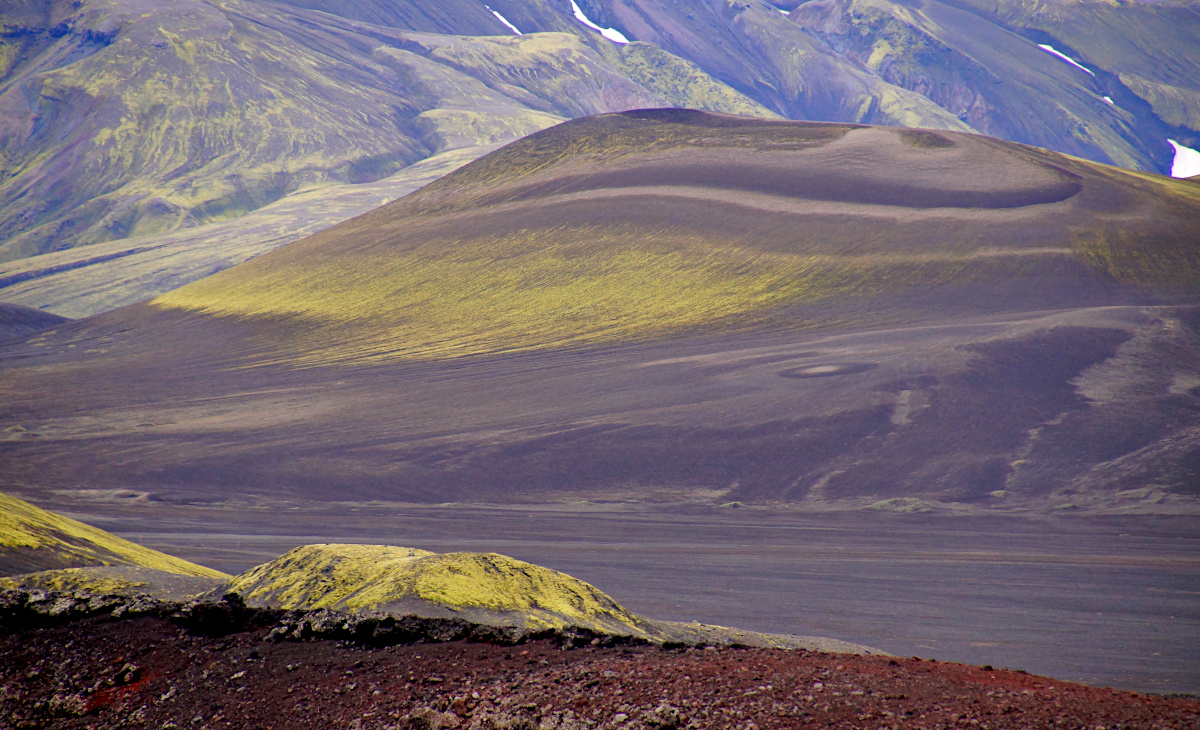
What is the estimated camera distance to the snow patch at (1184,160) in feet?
579

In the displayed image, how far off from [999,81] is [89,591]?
219 m

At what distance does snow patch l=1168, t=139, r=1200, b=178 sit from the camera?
176500 millimetres

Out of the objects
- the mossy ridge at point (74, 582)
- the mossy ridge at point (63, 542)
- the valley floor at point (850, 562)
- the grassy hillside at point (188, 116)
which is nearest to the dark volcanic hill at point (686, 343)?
the valley floor at point (850, 562)

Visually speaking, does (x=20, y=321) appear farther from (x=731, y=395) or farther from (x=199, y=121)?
(x=199, y=121)

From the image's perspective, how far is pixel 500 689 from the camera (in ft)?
14.9

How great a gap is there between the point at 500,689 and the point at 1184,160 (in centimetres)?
21838

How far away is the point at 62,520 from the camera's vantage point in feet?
34.3

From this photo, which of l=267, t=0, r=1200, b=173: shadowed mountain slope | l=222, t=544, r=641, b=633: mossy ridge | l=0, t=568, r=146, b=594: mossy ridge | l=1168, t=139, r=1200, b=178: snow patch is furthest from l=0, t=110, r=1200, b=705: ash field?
l=1168, t=139, r=1200, b=178: snow patch

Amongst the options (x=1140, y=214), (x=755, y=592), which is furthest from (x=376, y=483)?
(x=1140, y=214)

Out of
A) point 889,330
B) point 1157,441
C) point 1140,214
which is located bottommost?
point 1157,441

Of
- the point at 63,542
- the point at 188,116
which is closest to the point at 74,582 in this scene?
the point at 63,542

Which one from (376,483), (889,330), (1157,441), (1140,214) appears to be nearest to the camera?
(1157,441)

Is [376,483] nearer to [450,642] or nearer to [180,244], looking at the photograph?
[450,642]

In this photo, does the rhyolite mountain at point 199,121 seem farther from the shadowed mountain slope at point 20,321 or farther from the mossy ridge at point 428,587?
the mossy ridge at point 428,587
